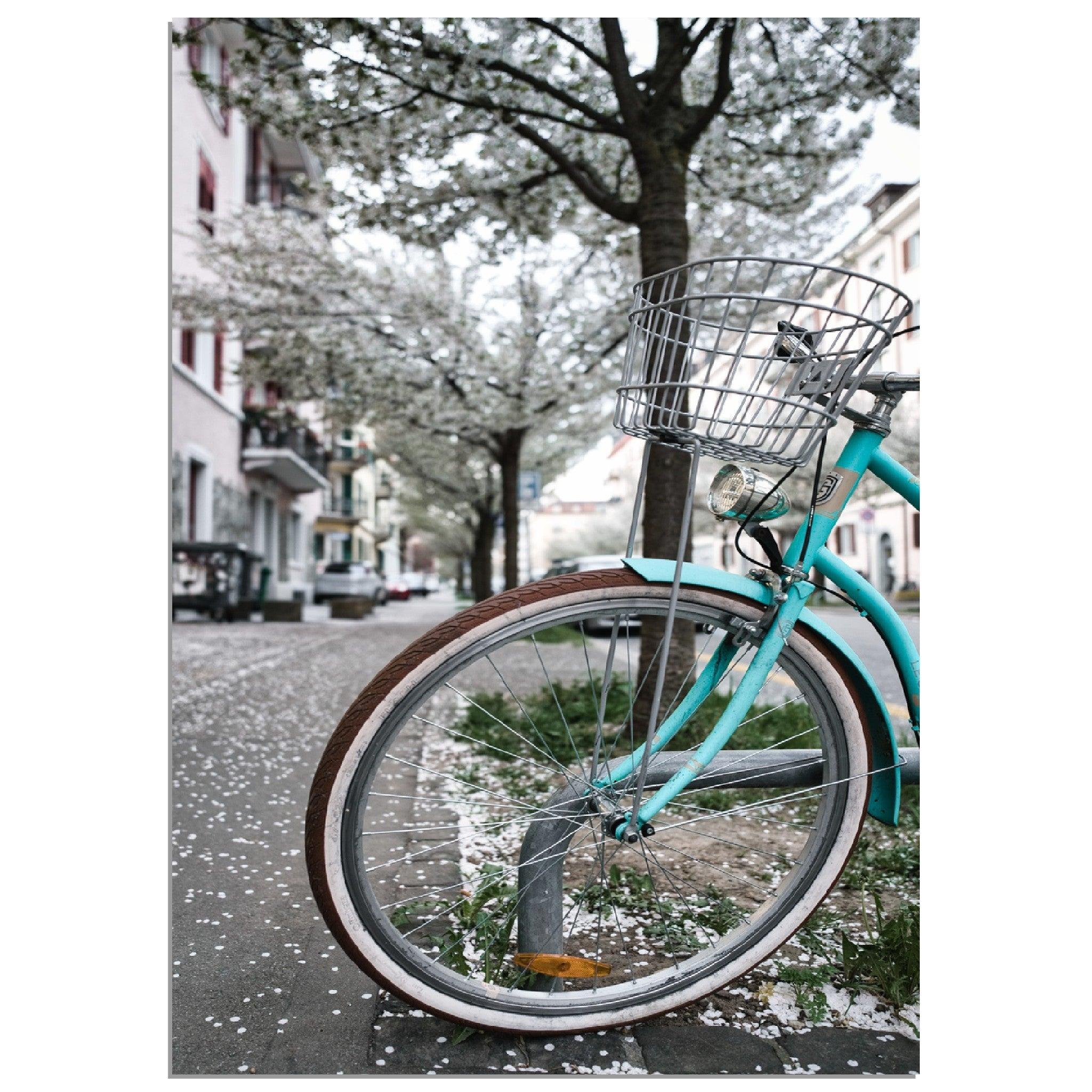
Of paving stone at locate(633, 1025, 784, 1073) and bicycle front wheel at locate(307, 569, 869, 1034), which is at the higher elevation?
bicycle front wheel at locate(307, 569, 869, 1034)

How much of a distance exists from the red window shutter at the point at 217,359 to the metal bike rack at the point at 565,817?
13387 mm

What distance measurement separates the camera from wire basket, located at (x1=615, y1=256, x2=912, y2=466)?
4.55 ft

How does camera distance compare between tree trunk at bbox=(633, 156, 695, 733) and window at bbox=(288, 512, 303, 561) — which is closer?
tree trunk at bbox=(633, 156, 695, 733)

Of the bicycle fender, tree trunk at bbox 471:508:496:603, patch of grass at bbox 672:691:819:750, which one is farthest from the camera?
tree trunk at bbox 471:508:496:603

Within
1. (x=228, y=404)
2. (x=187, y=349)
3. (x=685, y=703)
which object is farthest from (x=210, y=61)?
(x=228, y=404)

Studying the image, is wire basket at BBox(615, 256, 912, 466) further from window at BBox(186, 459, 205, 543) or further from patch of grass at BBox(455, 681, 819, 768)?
window at BBox(186, 459, 205, 543)

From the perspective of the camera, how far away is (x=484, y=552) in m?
18.2

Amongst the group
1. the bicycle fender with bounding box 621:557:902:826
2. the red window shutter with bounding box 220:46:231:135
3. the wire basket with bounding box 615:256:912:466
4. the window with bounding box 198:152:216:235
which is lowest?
the bicycle fender with bounding box 621:557:902:826

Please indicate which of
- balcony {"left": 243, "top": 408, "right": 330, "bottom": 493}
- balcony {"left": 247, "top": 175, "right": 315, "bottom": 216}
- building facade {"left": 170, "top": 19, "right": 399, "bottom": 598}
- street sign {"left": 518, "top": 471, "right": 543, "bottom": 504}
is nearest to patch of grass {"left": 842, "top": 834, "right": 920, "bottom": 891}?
building facade {"left": 170, "top": 19, "right": 399, "bottom": 598}

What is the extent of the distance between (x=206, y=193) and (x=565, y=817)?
1150cm

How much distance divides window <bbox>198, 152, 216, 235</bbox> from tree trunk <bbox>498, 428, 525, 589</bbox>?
13.5 ft

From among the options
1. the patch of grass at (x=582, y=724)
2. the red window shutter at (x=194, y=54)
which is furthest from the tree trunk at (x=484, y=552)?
the red window shutter at (x=194, y=54)
